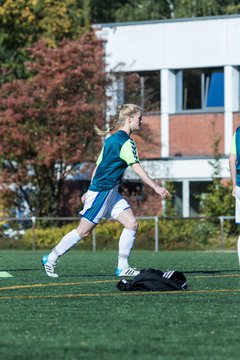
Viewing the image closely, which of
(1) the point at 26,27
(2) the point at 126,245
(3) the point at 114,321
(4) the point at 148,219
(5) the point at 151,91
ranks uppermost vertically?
(1) the point at 26,27

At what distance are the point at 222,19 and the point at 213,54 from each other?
1132 millimetres

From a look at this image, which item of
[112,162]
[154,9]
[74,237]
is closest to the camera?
[112,162]

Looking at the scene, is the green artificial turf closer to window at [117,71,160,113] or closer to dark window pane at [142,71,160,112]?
window at [117,71,160,113]

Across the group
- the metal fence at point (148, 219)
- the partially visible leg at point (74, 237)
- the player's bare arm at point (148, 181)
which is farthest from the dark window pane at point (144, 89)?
the player's bare arm at point (148, 181)

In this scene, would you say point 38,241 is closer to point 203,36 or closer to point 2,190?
point 2,190

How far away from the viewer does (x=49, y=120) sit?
36.1 m

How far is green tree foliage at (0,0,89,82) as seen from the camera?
39.8 m

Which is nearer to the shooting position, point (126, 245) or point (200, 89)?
point (126, 245)

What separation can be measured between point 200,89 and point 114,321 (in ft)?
99.8

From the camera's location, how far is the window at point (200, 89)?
3888cm

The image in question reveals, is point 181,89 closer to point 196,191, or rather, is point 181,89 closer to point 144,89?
point 144,89

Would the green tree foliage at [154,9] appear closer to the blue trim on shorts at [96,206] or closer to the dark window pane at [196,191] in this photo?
the dark window pane at [196,191]

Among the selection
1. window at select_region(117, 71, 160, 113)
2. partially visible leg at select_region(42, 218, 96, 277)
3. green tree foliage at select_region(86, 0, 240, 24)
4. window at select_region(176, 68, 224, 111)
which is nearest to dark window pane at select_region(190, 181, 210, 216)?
window at select_region(176, 68, 224, 111)

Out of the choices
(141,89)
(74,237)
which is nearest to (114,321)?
(74,237)
